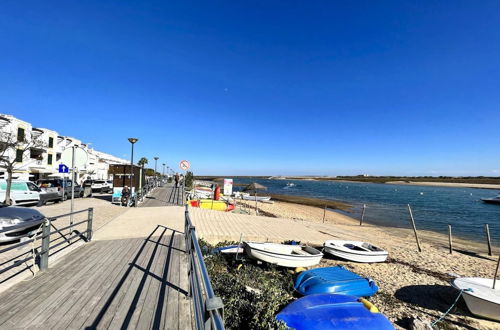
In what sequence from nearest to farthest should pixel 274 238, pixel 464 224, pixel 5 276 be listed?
pixel 5 276 → pixel 274 238 → pixel 464 224

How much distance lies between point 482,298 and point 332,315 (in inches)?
191

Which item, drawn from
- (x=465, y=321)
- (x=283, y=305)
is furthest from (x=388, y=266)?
(x=283, y=305)

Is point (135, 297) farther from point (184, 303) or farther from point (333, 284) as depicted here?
point (333, 284)

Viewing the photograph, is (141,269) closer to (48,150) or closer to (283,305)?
(283,305)

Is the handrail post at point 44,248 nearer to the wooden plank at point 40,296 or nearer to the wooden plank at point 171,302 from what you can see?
the wooden plank at point 40,296

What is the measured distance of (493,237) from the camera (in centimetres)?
1958

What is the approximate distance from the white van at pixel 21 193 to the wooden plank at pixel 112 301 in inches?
491

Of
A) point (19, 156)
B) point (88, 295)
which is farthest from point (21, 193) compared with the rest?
point (19, 156)

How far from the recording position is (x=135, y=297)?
12.8ft

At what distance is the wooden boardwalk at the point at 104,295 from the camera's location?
3.25 meters

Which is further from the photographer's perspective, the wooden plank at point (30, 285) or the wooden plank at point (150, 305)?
the wooden plank at point (30, 285)

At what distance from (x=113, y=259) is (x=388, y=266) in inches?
425

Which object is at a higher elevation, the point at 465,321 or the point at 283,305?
the point at 283,305

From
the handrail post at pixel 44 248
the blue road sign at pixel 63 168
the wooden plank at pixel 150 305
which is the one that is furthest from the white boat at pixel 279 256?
the blue road sign at pixel 63 168
